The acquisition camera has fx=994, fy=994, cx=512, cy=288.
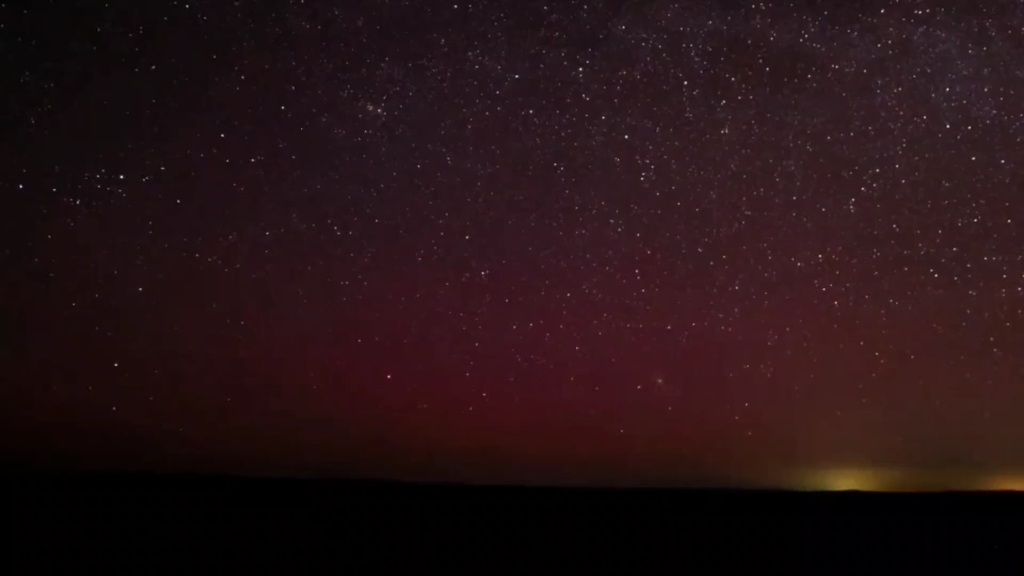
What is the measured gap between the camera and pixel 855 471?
1497 millimetres

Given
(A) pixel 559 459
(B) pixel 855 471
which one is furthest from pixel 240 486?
(B) pixel 855 471

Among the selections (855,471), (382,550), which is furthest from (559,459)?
(855,471)

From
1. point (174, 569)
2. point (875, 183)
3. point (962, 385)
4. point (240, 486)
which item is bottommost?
point (174, 569)

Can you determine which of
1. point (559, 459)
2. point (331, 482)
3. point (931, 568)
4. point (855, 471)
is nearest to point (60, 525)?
point (331, 482)

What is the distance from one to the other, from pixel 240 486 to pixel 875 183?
1024mm

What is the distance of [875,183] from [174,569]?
115cm

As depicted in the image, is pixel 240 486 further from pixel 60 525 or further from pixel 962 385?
pixel 962 385

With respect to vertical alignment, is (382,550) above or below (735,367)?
below

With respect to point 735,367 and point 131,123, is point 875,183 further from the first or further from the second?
point 131,123

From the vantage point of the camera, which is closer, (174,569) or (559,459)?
(174,569)

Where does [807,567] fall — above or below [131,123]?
below

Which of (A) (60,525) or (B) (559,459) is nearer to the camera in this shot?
(A) (60,525)

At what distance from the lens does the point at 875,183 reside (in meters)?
1.45

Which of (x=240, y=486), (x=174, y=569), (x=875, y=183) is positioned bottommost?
(x=174, y=569)
